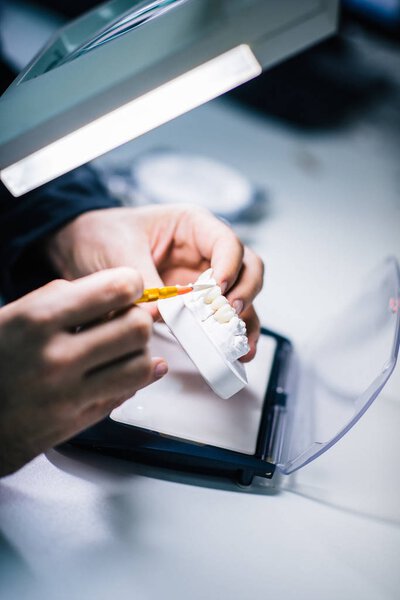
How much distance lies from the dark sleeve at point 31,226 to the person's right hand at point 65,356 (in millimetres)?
454

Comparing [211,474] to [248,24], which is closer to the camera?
Answer: [248,24]

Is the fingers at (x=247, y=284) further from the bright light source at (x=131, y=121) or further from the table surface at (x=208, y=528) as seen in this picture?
the bright light source at (x=131, y=121)

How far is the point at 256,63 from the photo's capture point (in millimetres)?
565

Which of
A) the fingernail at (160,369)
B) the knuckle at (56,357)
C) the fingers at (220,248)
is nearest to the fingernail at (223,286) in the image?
the fingers at (220,248)

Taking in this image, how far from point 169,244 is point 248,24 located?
53cm

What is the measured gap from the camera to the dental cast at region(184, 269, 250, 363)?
26.9 inches

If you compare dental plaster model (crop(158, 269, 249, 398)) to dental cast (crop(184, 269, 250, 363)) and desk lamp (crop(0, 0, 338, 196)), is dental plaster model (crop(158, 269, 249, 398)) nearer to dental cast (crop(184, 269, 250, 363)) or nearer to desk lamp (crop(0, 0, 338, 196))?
dental cast (crop(184, 269, 250, 363))

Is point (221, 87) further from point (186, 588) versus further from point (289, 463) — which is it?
point (186, 588)

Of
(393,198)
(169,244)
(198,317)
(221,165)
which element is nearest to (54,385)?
(198,317)

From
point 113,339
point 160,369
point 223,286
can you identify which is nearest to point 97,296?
point 113,339

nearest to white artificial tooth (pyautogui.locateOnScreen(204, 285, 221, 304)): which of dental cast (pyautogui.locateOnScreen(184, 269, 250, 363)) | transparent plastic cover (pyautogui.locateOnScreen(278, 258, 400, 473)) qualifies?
dental cast (pyautogui.locateOnScreen(184, 269, 250, 363))

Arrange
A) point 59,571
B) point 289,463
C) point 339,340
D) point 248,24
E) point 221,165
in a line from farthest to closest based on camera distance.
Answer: point 221,165 → point 339,340 → point 289,463 → point 59,571 → point 248,24

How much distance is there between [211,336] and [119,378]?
0.15 m

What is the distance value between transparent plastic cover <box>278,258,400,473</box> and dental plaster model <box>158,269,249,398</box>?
0.51ft
